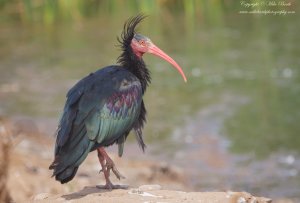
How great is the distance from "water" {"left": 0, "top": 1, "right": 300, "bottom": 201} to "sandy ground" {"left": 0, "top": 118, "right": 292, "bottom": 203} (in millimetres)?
798

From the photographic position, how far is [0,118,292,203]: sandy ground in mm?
6637

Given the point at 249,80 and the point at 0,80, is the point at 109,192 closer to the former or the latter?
the point at 249,80

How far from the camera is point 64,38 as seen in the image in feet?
77.5

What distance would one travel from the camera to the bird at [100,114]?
21.7 ft

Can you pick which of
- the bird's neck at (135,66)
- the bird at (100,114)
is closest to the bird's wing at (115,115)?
the bird at (100,114)

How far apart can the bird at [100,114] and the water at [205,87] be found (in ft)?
8.61

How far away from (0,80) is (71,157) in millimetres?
13093

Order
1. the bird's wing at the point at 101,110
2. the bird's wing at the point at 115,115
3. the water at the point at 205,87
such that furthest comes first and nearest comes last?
the water at the point at 205,87, the bird's wing at the point at 115,115, the bird's wing at the point at 101,110

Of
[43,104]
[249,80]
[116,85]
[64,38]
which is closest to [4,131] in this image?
[116,85]

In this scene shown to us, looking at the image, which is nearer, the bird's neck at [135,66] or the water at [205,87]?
the bird's neck at [135,66]

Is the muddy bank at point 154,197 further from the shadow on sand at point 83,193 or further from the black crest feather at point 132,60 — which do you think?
the black crest feather at point 132,60

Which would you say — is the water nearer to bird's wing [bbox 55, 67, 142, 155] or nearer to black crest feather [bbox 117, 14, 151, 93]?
black crest feather [bbox 117, 14, 151, 93]

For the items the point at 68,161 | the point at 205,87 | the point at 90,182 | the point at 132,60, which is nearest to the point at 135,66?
the point at 132,60

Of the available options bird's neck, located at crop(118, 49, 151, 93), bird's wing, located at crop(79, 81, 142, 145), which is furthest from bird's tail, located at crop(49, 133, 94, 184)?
bird's neck, located at crop(118, 49, 151, 93)
